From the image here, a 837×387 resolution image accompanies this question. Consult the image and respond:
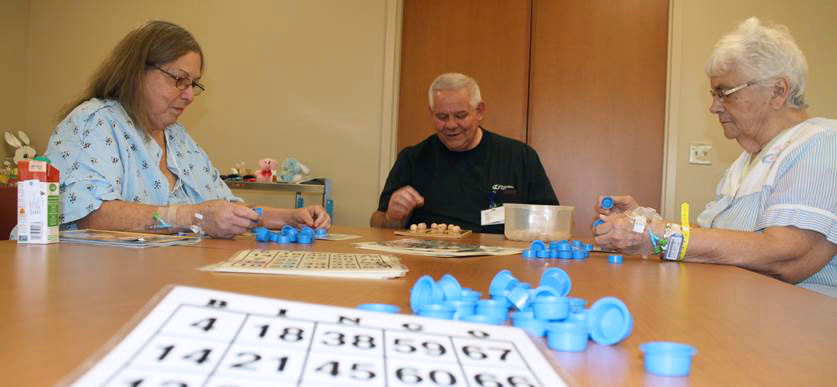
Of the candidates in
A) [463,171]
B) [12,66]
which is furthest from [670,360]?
[12,66]

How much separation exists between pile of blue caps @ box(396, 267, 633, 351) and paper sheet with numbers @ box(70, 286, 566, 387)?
0.06m

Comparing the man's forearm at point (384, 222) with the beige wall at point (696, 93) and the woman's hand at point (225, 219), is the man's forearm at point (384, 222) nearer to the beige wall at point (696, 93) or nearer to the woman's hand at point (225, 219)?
the woman's hand at point (225, 219)

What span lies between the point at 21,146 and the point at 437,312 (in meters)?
5.07

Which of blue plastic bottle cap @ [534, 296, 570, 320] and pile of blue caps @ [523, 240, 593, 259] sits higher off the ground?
blue plastic bottle cap @ [534, 296, 570, 320]

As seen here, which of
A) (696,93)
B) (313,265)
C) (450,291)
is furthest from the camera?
(696,93)

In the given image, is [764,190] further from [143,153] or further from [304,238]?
[143,153]

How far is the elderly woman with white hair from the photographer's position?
4.88ft

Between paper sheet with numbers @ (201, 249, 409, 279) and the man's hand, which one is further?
the man's hand

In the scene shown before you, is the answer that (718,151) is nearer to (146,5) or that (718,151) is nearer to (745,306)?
(745,306)

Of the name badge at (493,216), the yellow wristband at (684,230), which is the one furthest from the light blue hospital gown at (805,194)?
the name badge at (493,216)

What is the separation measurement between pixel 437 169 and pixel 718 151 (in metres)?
Result: 1.94

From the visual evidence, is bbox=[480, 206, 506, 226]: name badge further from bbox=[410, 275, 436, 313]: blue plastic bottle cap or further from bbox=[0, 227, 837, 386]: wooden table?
bbox=[410, 275, 436, 313]: blue plastic bottle cap

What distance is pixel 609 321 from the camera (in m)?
0.61

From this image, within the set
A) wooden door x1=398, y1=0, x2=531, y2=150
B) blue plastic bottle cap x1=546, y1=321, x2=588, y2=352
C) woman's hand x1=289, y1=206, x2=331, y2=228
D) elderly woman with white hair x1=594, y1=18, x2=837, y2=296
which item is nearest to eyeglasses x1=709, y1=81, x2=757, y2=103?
elderly woman with white hair x1=594, y1=18, x2=837, y2=296
